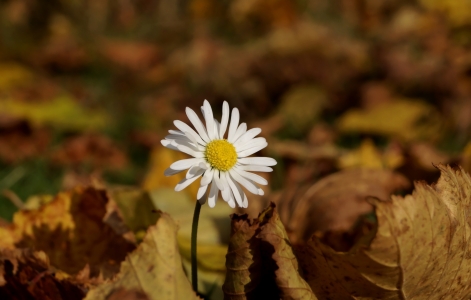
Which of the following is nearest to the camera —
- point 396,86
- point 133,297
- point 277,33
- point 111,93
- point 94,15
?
point 133,297

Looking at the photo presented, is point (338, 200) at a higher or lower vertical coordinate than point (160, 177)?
lower

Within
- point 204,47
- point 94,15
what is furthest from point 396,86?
point 94,15

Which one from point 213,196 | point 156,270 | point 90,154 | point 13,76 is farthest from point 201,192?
point 13,76

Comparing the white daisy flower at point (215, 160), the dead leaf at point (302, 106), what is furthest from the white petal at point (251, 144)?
the dead leaf at point (302, 106)

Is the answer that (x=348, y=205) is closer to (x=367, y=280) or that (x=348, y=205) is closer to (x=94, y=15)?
(x=367, y=280)

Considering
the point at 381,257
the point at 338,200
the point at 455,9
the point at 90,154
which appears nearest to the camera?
the point at 381,257

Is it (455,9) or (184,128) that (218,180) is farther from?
(455,9)
